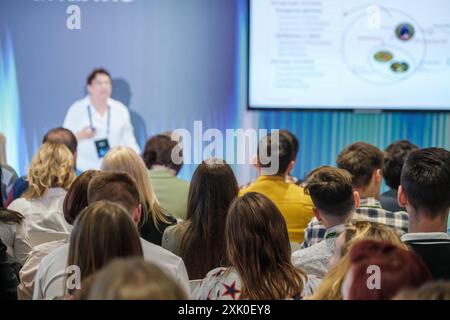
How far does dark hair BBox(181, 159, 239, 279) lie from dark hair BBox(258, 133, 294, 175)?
2.91 feet

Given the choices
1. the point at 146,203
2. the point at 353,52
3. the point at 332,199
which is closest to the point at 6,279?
the point at 146,203

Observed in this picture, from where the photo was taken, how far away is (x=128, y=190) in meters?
2.52

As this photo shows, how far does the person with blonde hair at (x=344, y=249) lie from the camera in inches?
72.0

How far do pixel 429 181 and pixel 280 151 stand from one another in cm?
149

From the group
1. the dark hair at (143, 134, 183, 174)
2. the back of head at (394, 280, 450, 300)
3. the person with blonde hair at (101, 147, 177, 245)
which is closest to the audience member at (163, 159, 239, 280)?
the person with blonde hair at (101, 147, 177, 245)

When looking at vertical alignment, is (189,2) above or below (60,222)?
above

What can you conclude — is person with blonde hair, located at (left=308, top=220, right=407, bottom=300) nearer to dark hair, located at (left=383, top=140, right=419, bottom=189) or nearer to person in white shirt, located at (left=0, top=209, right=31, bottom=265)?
person in white shirt, located at (left=0, top=209, right=31, bottom=265)

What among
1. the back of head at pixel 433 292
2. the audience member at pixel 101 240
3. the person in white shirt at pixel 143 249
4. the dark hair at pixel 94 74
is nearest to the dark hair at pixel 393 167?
the person in white shirt at pixel 143 249

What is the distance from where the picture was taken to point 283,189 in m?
3.70

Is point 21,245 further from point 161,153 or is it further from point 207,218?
point 161,153

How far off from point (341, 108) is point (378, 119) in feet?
1.48

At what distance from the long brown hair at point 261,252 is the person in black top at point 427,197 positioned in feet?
1.61
